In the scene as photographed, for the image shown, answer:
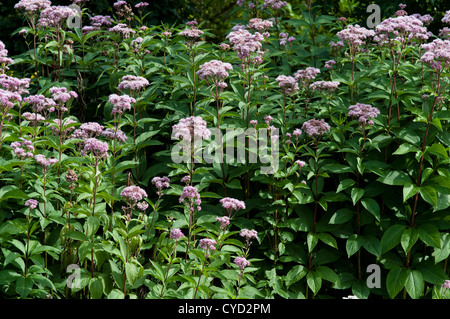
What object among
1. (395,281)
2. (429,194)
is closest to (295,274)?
(395,281)

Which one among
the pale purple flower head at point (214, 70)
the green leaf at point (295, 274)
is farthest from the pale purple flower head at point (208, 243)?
the pale purple flower head at point (214, 70)

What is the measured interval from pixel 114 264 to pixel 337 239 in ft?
6.42

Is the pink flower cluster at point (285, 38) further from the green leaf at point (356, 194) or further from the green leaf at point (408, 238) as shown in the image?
the green leaf at point (408, 238)

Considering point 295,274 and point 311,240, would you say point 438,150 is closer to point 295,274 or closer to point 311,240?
point 311,240

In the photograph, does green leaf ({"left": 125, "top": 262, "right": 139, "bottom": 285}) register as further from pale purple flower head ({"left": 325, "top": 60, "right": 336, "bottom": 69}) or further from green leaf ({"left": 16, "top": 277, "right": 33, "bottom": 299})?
pale purple flower head ({"left": 325, "top": 60, "right": 336, "bottom": 69})

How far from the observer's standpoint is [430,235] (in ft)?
13.7

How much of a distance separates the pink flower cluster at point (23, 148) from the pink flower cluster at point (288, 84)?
1.99 meters

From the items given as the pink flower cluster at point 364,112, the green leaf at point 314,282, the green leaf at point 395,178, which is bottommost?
the green leaf at point 314,282

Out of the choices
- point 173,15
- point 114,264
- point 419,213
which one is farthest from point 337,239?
point 173,15

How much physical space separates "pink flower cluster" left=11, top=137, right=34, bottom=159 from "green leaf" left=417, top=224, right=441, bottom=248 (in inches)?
115

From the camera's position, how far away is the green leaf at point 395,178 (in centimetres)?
427

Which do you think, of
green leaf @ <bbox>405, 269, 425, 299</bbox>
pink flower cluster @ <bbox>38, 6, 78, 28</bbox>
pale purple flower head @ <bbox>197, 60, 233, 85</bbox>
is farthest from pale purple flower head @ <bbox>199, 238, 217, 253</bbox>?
pink flower cluster @ <bbox>38, 6, 78, 28</bbox>

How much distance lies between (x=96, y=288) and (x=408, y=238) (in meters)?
2.29

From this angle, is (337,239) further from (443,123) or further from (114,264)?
(114,264)
